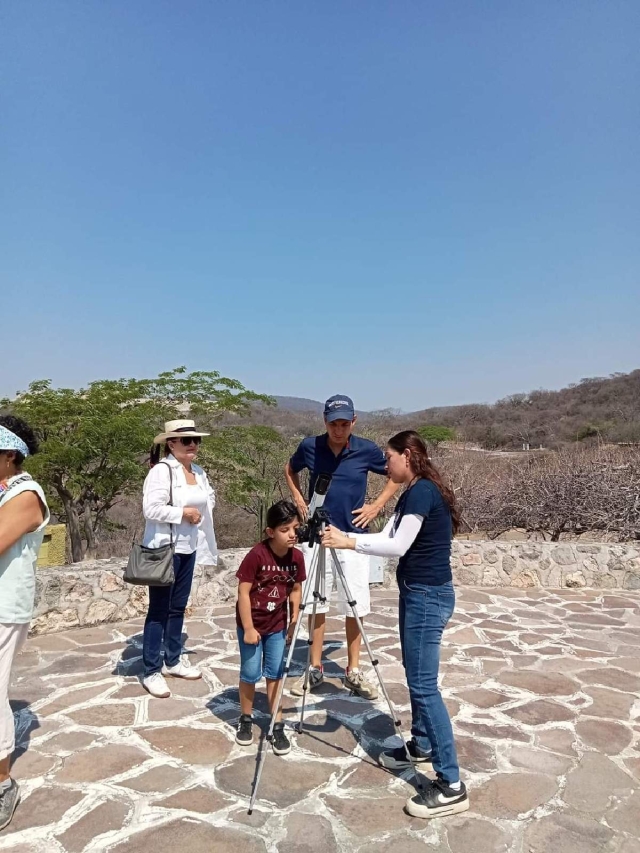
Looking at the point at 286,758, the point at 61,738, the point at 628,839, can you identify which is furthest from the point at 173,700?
the point at 628,839

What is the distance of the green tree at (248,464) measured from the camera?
1530 cm

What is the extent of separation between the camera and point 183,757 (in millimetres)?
3459

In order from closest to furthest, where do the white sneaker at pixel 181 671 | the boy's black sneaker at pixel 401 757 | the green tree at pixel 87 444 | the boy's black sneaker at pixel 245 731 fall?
1. the boy's black sneaker at pixel 401 757
2. the boy's black sneaker at pixel 245 731
3. the white sneaker at pixel 181 671
4. the green tree at pixel 87 444

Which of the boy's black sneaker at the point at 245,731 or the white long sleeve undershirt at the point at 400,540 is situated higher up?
the white long sleeve undershirt at the point at 400,540

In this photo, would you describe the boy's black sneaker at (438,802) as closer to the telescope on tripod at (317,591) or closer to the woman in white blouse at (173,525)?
the telescope on tripod at (317,591)

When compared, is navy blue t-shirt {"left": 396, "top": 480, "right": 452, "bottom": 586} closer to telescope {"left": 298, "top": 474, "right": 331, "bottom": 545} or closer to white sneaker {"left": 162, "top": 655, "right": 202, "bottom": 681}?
telescope {"left": 298, "top": 474, "right": 331, "bottom": 545}

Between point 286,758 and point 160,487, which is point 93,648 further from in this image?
point 286,758

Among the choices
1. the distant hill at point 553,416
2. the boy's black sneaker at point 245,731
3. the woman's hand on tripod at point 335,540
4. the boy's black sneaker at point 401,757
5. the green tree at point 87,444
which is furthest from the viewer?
the distant hill at point 553,416

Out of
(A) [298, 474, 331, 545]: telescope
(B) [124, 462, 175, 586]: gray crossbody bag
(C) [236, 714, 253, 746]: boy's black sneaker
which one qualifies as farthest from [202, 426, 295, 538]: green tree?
(A) [298, 474, 331, 545]: telescope

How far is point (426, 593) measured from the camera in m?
2.90

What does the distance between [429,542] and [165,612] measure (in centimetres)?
223

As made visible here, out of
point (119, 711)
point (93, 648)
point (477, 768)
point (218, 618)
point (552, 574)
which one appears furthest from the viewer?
point (552, 574)

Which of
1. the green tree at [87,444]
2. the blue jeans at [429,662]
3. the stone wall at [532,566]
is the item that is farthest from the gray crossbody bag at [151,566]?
the green tree at [87,444]

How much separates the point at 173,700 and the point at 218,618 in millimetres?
2080
